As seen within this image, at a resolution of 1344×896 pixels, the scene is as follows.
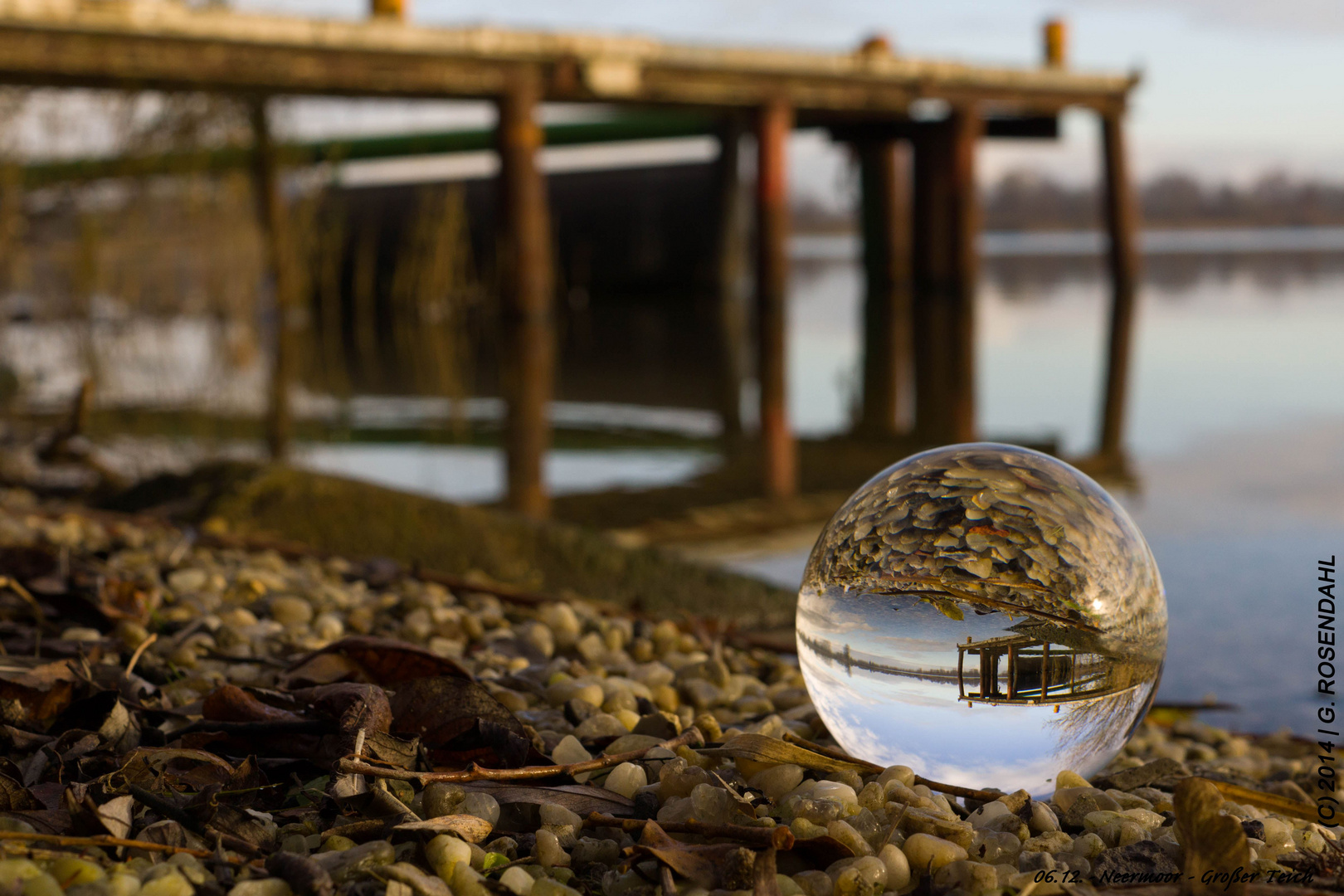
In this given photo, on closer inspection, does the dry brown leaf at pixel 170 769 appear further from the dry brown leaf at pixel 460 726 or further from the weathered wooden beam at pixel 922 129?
the weathered wooden beam at pixel 922 129

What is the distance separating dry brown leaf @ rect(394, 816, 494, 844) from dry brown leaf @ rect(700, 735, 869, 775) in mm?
316

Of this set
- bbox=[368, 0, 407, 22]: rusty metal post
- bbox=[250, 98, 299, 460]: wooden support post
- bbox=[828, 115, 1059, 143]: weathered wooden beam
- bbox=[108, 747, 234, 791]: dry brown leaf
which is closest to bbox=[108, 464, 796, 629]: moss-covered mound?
bbox=[108, 747, 234, 791]: dry brown leaf

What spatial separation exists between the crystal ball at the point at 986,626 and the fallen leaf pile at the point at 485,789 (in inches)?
2.3

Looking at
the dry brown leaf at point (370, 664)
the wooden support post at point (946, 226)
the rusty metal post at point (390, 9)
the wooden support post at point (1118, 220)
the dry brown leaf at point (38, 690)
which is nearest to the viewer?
the dry brown leaf at point (38, 690)

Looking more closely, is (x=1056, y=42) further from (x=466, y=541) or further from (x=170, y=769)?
(x=170, y=769)

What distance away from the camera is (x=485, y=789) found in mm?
1373

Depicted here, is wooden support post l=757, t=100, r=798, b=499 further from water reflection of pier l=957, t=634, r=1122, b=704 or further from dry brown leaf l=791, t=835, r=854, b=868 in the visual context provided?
dry brown leaf l=791, t=835, r=854, b=868

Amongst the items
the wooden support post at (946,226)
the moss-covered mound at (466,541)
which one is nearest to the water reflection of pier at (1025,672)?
the moss-covered mound at (466,541)

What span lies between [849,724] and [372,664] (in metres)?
0.66

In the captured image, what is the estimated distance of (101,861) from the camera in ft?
3.77

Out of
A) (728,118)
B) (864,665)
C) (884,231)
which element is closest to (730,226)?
(728,118)

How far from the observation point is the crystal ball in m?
1.44

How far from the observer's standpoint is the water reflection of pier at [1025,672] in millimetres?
1436

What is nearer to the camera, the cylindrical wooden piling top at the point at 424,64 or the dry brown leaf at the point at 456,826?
the dry brown leaf at the point at 456,826
